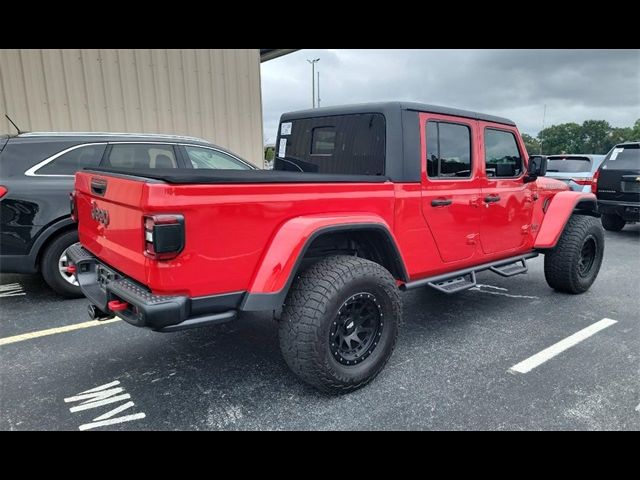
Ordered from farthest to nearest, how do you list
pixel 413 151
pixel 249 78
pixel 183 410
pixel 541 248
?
pixel 249 78
pixel 541 248
pixel 413 151
pixel 183 410

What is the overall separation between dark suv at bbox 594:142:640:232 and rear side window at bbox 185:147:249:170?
6.90 meters

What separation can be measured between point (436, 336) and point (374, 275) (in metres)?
1.30

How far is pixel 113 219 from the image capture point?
2609 mm

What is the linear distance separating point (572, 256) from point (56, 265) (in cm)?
537

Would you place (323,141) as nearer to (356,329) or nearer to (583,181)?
(356,329)

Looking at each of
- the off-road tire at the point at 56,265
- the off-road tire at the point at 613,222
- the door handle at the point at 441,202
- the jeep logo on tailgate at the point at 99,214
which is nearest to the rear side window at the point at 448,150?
the door handle at the point at 441,202

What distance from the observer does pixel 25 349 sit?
3.44 meters

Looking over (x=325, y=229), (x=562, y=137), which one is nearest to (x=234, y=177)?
(x=325, y=229)

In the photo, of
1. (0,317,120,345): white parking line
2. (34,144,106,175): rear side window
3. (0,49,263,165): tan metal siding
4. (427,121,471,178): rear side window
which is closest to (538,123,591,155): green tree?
(0,49,263,165): tan metal siding

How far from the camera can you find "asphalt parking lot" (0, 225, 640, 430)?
2.54 metres

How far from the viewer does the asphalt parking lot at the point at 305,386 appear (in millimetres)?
2543

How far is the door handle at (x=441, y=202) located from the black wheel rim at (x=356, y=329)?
3.15 feet

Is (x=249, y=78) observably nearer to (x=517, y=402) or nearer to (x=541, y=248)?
(x=541, y=248)
